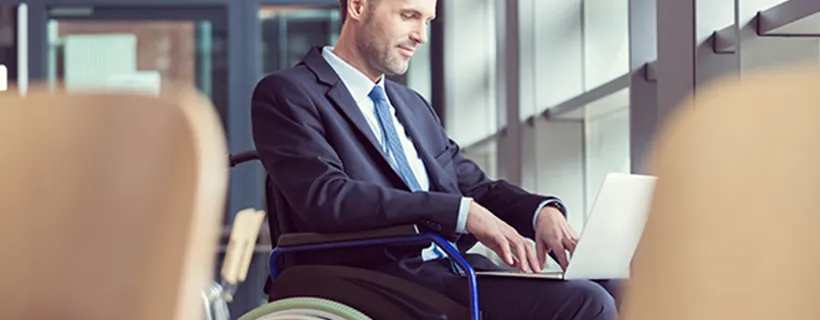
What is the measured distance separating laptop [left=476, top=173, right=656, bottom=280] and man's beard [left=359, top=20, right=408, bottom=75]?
1.73ft

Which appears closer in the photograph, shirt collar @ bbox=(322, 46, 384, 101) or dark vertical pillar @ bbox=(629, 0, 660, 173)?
shirt collar @ bbox=(322, 46, 384, 101)

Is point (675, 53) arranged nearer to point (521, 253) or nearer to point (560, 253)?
point (560, 253)

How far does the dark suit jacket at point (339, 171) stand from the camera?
207cm

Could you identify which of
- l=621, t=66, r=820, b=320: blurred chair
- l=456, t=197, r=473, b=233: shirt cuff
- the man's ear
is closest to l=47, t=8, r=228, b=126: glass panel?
the man's ear

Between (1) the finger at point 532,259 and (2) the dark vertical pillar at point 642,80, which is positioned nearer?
(1) the finger at point 532,259

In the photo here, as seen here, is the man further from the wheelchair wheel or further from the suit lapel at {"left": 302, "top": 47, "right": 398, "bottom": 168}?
the wheelchair wheel

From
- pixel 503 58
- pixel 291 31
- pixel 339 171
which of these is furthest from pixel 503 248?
pixel 291 31

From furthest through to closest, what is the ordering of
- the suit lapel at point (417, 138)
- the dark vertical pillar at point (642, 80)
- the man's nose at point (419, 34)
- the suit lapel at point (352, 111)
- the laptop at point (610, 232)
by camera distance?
the dark vertical pillar at point (642, 80)
the man's nose at point (419, 34)
the suit lapel at point (417, 138)
the suit lapel at point (352, 111)
the laptop at point (610, 232)

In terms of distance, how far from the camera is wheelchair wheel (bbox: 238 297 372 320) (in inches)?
76.5

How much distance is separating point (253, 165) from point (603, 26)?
4277 mm

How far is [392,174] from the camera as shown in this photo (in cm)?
226

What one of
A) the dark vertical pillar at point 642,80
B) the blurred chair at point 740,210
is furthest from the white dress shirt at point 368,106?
the blurred chair at point 740,210

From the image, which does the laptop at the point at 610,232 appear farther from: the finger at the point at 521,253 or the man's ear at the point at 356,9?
the man's ear at the point at 356,9

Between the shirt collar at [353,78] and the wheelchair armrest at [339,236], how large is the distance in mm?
399
